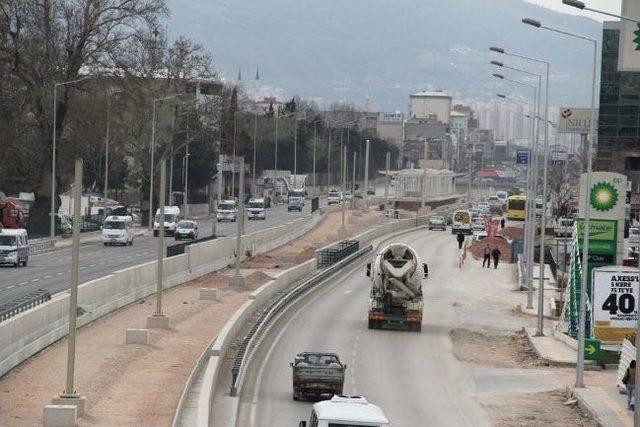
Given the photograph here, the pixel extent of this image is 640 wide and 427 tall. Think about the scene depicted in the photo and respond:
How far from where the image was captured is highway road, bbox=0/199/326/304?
58391mm

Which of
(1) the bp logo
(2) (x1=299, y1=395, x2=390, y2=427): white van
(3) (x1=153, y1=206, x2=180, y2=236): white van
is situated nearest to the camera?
(2) (x1=299, y1=395, x2=390, y2=427): white van

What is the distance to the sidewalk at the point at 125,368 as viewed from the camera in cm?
2992

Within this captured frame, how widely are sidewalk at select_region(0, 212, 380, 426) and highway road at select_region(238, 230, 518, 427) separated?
2.01m

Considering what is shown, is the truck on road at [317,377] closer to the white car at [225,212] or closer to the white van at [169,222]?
the white van at [169,222]

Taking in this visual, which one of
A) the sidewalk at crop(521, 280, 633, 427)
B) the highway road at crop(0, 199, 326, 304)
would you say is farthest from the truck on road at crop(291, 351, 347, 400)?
the highway road at crop(0, 199, 326, 304)

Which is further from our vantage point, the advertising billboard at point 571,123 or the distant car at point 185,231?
the advertising billboard at point 571,123

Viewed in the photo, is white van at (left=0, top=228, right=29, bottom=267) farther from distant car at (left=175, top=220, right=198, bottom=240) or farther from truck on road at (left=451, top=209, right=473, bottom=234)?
truck on road at (left=451, top=209, right=473, bottom=234)

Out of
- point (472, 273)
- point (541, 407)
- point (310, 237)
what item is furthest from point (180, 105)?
point (541, 407)

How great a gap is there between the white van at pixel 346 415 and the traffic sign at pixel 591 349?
19603 mm

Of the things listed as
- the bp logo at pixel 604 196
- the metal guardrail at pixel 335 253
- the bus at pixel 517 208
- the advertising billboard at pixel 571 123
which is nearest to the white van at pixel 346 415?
the bp logo at pixel 604 196

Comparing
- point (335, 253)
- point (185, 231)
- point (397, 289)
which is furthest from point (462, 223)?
point (397, 289)

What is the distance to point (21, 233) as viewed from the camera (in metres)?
70.9

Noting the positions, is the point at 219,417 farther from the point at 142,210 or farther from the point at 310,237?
the point at 142,210

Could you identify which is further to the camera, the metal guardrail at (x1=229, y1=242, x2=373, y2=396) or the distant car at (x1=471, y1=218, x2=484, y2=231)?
the distant car at (x1=471, y1=218, x2=484, y2=231)
